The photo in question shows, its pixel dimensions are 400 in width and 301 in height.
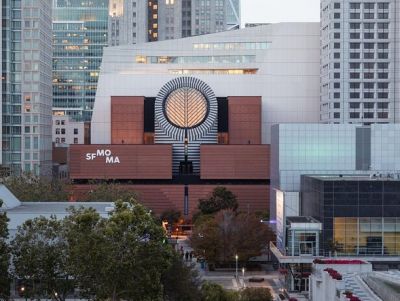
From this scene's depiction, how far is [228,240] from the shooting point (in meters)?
101

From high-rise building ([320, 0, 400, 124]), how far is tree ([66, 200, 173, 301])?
107m

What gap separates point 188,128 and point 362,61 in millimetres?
35366

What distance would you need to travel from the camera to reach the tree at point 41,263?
59656 millimetres

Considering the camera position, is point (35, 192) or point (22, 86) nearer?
point (35, 192)

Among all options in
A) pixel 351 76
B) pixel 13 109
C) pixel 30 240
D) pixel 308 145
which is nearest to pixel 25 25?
pixel 13 109

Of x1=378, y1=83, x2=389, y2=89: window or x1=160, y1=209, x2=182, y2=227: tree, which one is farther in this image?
x1=378, y1=83, x2=389, y2=89: window

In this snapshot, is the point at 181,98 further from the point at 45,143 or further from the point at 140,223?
the point at 140,223

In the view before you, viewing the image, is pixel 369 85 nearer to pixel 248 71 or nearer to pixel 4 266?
pixel 248 71

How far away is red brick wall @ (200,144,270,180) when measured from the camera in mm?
148000

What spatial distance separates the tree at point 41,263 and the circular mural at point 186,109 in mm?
94910

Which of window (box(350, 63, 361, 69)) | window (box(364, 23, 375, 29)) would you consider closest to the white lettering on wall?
window (box(350, 63, 361, 69))

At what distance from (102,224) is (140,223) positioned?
109 inches

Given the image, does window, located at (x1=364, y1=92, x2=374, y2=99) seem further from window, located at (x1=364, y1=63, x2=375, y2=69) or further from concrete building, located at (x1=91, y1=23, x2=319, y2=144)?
concrete building, located at (x1=91, y1=23, x2=319, y2=144)

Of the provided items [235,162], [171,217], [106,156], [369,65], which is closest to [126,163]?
[106,156]
